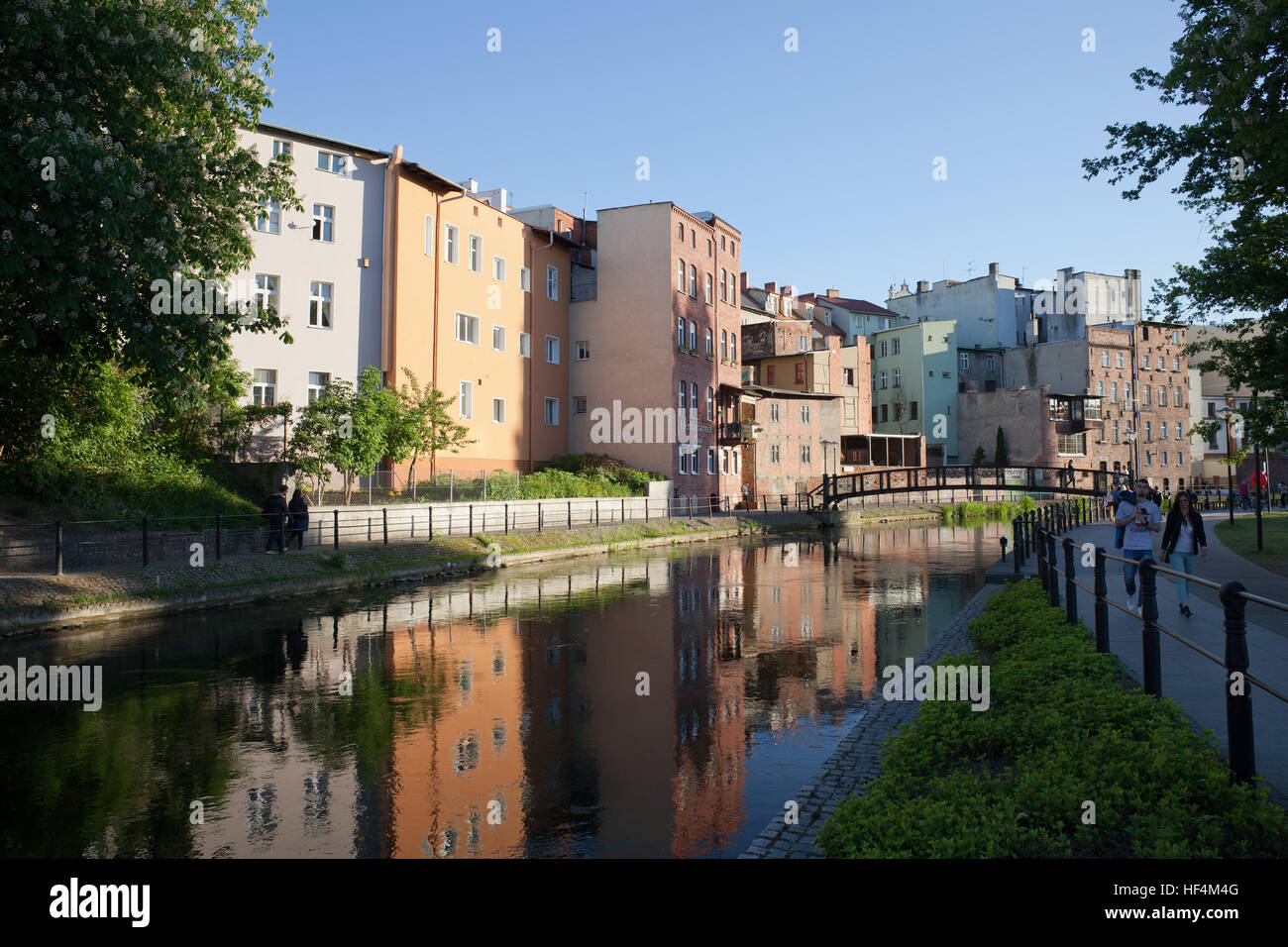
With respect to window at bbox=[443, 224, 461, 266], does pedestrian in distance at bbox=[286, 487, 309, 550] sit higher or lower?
lower

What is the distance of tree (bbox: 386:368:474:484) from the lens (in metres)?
29.4

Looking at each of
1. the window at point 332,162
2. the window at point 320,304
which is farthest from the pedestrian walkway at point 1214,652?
the window at point 332,162

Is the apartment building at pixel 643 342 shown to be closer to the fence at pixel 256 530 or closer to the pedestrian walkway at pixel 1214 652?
the fence at pixel 256 530

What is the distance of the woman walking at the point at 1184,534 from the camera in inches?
494

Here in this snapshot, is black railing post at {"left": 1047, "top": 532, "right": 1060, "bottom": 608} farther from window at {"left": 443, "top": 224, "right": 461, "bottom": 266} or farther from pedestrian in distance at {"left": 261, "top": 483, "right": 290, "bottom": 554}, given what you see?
window at {"left": 443, "top": 224, "right": 461, "bottom": 266}

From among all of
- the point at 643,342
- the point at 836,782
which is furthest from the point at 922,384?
the point at 836,782

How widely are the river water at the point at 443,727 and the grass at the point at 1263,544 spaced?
342 inches

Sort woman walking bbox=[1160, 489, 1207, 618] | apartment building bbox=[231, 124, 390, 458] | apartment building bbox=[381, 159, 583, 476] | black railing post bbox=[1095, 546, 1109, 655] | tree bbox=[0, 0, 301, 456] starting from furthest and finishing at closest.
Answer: apartment building bbox=[381, 159, 583, 476]
apartment building bbox=[231, 124, 390, 458]
tree bbox=[0, 0, 301, 456]
woman walking bbox=[1160, 489, 1207, 618]
black railing post bbox=[1095, 546, 1109, 655]

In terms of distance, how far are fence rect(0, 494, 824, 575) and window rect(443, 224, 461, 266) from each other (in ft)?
37.6

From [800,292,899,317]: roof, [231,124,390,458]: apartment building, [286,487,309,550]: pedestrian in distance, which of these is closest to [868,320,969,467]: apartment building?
[800,292,899,317]: roof
